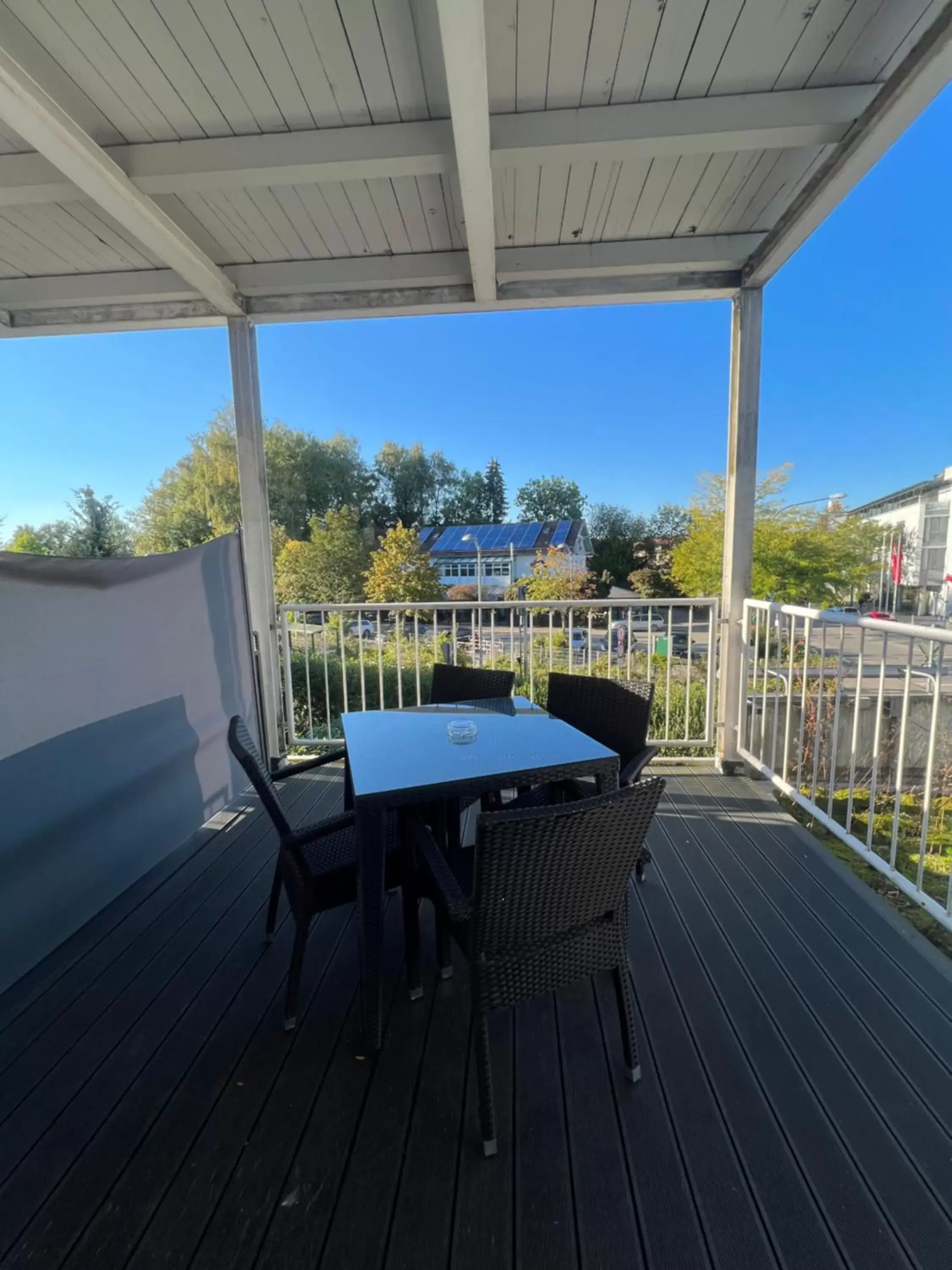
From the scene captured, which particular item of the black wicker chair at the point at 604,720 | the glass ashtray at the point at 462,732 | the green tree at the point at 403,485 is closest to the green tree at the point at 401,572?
the green tree at the point at 403,485

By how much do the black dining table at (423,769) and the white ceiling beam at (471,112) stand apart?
208cm

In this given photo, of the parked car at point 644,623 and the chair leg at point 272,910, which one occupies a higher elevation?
the parked car at point 644,623

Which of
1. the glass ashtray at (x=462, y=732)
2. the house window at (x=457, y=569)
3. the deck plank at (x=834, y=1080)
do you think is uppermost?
the house window at (x=457, y=569)

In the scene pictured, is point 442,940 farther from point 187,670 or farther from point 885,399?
point 885,399

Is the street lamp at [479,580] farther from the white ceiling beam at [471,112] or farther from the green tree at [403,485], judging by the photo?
the white ceiling beam at [471,112]

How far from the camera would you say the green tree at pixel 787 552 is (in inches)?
242

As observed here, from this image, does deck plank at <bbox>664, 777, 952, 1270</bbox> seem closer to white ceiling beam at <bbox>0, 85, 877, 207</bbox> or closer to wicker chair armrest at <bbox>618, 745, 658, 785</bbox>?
wicker chair armrest at <bbox>618, 745, 658, 785</bbox>

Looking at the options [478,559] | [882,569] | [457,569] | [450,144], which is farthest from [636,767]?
[882,569]

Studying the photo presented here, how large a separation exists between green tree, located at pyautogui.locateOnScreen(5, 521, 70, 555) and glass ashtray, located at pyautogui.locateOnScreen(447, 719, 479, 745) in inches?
270

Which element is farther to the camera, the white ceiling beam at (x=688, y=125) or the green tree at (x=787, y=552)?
the green tree at (x=787, y=552)

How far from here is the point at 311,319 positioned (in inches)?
141

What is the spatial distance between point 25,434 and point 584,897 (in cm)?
895

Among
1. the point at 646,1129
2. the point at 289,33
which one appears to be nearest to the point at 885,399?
the point at 289,33

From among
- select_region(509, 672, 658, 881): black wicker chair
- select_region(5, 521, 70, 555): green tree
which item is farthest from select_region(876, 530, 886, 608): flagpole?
select_region(5, 521, 70, 555): green tree
